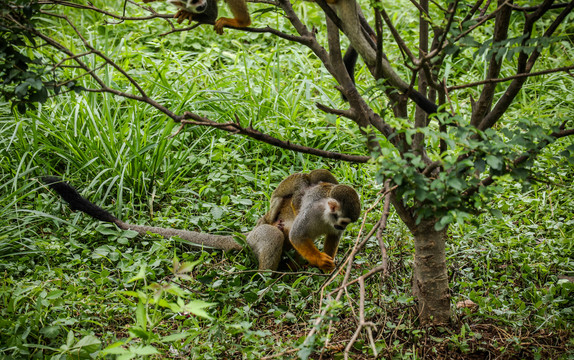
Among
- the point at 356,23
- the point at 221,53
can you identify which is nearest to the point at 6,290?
the point at 356,23

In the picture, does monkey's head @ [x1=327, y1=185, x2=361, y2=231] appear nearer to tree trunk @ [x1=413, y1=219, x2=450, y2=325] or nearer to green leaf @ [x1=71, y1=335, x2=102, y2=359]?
tree trunk @ [x1=413, y1=219, x2=450, y2=325]

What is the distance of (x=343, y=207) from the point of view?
3410 millimetres

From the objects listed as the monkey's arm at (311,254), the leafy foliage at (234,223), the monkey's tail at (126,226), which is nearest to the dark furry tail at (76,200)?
the monkey's tail at (126,226)

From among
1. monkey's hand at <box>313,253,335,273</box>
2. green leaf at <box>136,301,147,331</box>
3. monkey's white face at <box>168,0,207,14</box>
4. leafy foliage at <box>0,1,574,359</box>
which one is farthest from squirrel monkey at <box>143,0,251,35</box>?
green leaf at <box>136,301,147,331</box>

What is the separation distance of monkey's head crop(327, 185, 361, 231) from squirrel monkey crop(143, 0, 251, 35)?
1420 mm

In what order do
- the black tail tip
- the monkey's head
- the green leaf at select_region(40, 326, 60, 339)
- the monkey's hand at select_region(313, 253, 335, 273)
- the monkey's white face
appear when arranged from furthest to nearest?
1. the black tail tip
2. the monkey's white face
3. the monkey's hand at select_region(313, 253, 335, 273)
4. the monkey's head
5. the green leaf at select_region(40, 326, 60, 339)

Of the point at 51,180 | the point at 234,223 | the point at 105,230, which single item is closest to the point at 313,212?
the point at 234,223

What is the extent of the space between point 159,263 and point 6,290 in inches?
36.1

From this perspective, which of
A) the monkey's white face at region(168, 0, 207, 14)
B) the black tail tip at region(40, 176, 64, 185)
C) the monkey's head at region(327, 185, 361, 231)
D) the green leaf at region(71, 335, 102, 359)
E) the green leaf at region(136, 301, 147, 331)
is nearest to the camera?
the green leaf at region(136, 301, 147, 331)

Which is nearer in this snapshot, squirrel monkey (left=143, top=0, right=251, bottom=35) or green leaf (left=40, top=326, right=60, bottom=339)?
green leaf (left=40, top=326, right=60, bottom=339)

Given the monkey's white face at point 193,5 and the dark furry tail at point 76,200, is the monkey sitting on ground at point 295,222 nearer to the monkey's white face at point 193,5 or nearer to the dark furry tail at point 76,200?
the dark furry tail at point 76,200

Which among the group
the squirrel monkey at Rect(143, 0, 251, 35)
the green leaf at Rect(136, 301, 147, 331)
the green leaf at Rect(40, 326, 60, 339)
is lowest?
the green leaf at Rect(40, 326, 60, 339)

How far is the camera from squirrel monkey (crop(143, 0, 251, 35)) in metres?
3.74

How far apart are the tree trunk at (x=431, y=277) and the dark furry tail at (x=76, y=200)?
2.29 m
